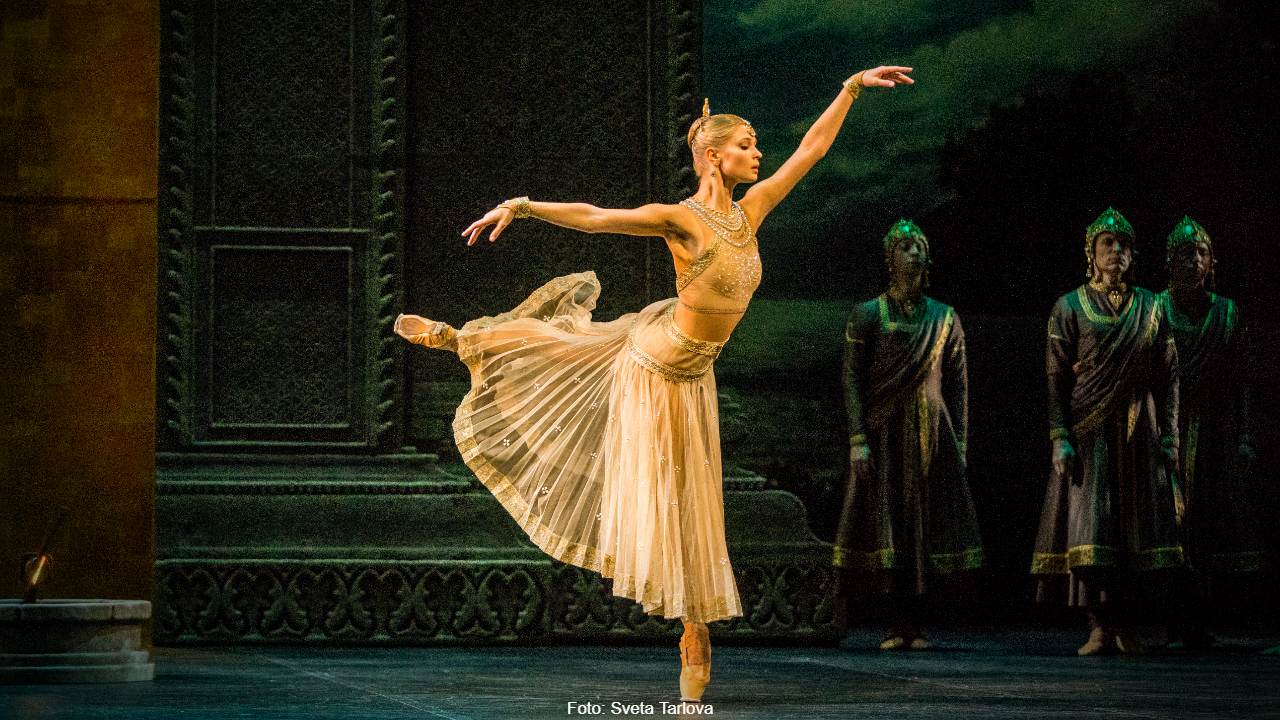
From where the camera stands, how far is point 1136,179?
8.45 metres

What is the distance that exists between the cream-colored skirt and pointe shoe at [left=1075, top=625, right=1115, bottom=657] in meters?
2.19

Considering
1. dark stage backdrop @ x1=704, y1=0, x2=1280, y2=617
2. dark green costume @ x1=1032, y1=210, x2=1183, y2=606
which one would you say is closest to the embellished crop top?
dark green costume @ x1=1032, y1=210, x2=1183, y2=606

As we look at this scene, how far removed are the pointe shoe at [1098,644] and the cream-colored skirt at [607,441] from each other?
2185mm

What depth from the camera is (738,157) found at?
5441 millimetres

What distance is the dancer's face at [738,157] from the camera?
17.9 ft

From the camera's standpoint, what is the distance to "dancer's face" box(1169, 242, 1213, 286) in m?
7.53

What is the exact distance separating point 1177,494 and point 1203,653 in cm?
65

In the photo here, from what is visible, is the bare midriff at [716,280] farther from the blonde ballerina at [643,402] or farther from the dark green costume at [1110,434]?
the dark green costume at [1110,434]

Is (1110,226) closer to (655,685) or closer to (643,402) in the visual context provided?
(643,402)

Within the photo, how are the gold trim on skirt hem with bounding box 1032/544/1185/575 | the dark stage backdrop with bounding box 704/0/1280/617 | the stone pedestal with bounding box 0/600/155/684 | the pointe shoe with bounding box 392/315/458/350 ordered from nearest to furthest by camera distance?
the pointe shoe with bounding box 392/315/458/350 < the stone pedestal with bounding box 0/600/155/684 < the gold trim on skirt hem with bounding box 1032/544/1185/575 < the dark stage backdrop with bounding box 704/0/1280/617

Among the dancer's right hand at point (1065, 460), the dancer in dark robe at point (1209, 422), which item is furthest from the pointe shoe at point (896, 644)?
the dancer in dark robe at point (1209, 422)

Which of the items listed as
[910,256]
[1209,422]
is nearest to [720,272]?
[910,256]

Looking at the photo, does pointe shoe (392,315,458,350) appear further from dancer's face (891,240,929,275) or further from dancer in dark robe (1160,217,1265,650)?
dancer in dark robe (1160,217,1265,650)

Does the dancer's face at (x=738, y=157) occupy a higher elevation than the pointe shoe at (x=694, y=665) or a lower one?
higher
